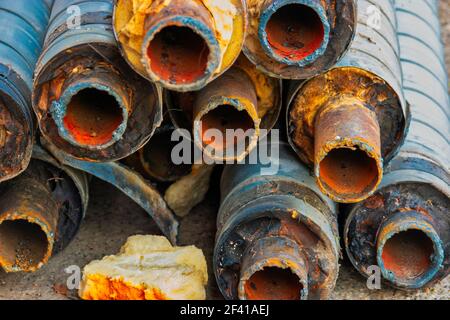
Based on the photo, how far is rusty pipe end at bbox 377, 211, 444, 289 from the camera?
167 inches

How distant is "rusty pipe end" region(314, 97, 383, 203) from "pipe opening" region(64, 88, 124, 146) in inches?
37.7

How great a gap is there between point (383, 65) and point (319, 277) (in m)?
1.11

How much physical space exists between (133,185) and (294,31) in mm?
1343

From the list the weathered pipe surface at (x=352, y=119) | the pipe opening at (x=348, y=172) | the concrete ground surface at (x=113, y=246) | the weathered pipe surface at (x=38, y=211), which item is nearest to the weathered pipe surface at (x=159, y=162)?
the concrete ground surface at (x=113, y=246)

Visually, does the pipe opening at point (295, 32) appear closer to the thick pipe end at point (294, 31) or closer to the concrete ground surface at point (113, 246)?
the thick pipe end at point (294, 31)

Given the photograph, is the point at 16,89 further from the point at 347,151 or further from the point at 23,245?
the point at 347,151

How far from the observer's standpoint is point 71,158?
4434 mm

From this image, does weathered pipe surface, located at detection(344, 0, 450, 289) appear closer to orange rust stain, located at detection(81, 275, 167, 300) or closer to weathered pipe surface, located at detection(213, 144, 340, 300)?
weathered pipe surface, located at detection(213, 144, 340, 300)

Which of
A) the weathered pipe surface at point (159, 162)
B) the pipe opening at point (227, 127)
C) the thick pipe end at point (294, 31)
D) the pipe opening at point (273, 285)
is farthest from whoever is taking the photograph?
the weathered pipe surface at point (159, 162)

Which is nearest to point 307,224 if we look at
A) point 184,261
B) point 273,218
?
point 273,218

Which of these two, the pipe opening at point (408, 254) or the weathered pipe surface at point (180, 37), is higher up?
the weathered pipe surface at point (180, 37)

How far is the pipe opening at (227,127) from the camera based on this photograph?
13.0ft

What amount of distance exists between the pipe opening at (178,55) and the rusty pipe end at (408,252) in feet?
4.44

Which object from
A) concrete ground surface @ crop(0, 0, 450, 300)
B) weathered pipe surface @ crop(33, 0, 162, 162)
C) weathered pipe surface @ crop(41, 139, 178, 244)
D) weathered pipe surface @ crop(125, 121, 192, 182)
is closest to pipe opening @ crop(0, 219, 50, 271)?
concrete ground surface @ crop(0, 0, 450, 300)
